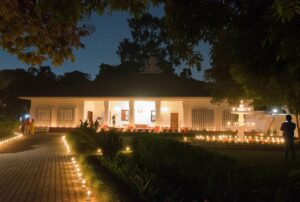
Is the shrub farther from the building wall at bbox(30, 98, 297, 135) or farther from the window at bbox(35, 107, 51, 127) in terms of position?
the window at bbox(35, 107, 51, 127)

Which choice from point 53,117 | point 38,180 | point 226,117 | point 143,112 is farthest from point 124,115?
point 38,180

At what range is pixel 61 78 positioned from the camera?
184ft

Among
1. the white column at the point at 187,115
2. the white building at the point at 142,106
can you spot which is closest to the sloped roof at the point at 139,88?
the white building at the point at 142,106

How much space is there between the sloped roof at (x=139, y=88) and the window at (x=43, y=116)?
1.36 m

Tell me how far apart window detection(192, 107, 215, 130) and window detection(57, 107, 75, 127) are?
10.9 m

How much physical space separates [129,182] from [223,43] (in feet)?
11.5

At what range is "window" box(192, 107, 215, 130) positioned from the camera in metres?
33.9

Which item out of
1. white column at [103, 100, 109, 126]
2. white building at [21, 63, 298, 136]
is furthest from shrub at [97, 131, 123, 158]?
white column at [103, 100, 109, 126]

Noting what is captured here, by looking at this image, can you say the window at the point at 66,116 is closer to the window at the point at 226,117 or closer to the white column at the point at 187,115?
the white column at the point at 187,115

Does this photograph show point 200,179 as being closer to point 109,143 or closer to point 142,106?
point 109,143

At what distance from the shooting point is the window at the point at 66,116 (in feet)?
118

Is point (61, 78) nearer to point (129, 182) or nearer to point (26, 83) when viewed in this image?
point (26, 83)

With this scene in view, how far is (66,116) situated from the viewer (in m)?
35.9

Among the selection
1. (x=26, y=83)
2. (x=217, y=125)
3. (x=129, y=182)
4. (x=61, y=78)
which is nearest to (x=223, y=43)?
(x=129, y=182)
